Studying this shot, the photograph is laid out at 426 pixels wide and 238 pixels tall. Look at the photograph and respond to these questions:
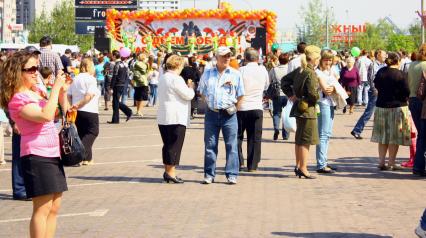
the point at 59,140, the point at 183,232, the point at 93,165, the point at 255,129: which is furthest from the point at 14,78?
the point at 93,165

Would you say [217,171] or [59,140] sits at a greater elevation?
[59,140]

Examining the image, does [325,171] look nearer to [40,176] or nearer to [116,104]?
[40,176]

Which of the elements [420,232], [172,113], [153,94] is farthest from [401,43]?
[420,232]

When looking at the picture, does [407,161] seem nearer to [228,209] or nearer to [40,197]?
[228,209]

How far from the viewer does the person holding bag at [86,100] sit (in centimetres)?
1565

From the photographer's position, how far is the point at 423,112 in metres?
13.8

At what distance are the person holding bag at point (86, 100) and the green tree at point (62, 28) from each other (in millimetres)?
88665

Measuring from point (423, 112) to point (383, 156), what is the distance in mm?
1323

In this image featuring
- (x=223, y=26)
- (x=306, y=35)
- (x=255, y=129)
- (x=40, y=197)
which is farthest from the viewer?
(x=306, y=35)

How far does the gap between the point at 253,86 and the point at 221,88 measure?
1355 mm

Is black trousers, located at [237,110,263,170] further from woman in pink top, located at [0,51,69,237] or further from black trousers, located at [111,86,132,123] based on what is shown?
black trousers, located at [111,86,132,123]

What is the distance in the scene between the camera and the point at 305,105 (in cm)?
1402

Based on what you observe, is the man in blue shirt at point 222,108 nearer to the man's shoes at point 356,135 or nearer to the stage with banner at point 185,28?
the man's shoes at point 356,135

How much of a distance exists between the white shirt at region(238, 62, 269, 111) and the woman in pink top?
687cm
